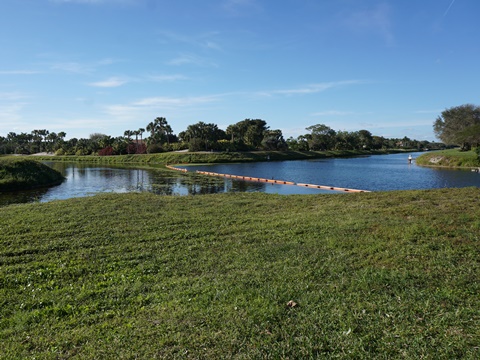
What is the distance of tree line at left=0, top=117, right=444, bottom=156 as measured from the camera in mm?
104625

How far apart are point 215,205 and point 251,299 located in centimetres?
1032

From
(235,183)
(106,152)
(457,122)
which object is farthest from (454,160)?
(106,152)

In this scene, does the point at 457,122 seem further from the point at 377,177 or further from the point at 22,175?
the point at 22,175

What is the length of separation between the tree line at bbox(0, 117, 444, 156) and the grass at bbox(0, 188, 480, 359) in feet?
291

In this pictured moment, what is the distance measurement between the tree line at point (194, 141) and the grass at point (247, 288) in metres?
88.7

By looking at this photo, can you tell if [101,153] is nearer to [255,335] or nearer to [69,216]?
[69,216]

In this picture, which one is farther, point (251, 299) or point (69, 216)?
point (69, 216)

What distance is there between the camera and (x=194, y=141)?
325 feet

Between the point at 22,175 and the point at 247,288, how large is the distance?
33839mm

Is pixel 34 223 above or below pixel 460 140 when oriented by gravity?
below

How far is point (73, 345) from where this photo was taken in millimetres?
4613

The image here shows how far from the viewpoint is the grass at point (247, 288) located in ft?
14.3

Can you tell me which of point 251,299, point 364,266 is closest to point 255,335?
point 251,299

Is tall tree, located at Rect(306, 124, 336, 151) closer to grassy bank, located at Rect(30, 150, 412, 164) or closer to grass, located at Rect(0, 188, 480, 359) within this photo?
grassy bank, located at Rect(30, 150, 412, 164)
